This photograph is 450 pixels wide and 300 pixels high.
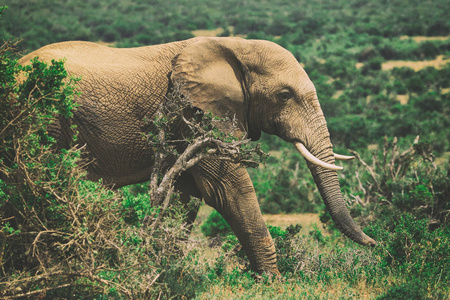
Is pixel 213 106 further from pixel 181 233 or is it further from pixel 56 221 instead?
pixel 56 221

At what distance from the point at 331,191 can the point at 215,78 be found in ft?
6.30

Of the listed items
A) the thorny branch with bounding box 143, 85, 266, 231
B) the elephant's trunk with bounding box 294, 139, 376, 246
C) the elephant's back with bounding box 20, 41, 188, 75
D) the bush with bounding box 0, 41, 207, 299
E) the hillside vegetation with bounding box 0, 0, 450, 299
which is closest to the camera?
the bush with bounding box 0, 41, 207, 299

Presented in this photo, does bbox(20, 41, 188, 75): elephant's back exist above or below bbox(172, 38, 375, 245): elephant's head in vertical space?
above

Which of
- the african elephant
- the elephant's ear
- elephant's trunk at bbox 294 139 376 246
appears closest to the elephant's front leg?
the african elephant

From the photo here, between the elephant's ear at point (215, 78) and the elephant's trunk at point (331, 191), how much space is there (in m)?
0.87

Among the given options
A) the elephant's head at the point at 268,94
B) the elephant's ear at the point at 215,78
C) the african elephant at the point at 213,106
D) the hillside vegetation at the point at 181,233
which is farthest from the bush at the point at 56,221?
the elephant's head at the point at 268,94

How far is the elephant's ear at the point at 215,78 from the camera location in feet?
21.5

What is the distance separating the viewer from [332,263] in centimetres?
702

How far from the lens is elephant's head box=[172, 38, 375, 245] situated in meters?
6.62

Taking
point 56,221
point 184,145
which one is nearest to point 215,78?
point 184,145

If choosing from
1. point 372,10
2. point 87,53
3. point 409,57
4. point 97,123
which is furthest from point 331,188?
point 372,10

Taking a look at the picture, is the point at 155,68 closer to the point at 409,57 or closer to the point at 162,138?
the point at 162,138

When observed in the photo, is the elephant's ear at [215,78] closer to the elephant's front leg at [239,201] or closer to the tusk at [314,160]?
the elephant's front leg at [239,201]

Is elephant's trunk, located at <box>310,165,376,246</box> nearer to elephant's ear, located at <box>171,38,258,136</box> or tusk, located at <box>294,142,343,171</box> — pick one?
tusk, located at <box>294,142,343,171</box>
